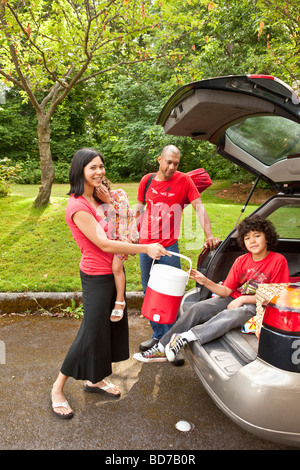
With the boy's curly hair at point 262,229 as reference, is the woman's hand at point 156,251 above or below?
below

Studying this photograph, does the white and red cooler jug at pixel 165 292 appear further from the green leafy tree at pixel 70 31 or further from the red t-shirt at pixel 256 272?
the green leafy tree at pixel 70 31

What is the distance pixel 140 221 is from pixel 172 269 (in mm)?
1163

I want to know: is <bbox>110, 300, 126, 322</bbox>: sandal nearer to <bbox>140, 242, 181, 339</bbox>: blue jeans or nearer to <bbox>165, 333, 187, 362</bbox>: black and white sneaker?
<bbox>165, 333, 187, 362</bbox>: black and white sneaker

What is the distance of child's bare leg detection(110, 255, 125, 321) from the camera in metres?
2.70

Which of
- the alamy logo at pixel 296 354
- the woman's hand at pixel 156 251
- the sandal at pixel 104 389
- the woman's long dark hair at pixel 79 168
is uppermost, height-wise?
the woman's long dark hair at pixel 79 168

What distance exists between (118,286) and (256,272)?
1104 millimetres

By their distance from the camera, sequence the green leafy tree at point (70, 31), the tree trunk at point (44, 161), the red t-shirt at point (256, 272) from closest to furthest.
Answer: the red t-shirt at point (256, 272)
the green leafy tree at point (70, 31)
the tree trunk at point (44, 161)

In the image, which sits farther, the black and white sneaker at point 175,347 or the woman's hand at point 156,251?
the black and white sneaker at point 175,347

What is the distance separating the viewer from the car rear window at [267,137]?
261cm

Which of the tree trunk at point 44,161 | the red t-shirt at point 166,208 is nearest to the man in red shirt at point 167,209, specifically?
the red t-shirt at point 166,208

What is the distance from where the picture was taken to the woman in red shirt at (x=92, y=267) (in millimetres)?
2523

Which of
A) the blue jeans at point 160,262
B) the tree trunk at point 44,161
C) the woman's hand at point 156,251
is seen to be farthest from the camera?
the tree trunk at point 44,161

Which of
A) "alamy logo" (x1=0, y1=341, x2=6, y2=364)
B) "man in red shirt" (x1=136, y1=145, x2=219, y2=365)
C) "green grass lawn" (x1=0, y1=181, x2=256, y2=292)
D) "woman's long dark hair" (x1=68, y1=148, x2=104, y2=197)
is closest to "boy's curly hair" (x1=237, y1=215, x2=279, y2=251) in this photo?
"man in red shirt" (x1=136, y1=145, x2=219, y2=365)

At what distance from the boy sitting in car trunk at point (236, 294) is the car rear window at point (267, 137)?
59 centimetres
